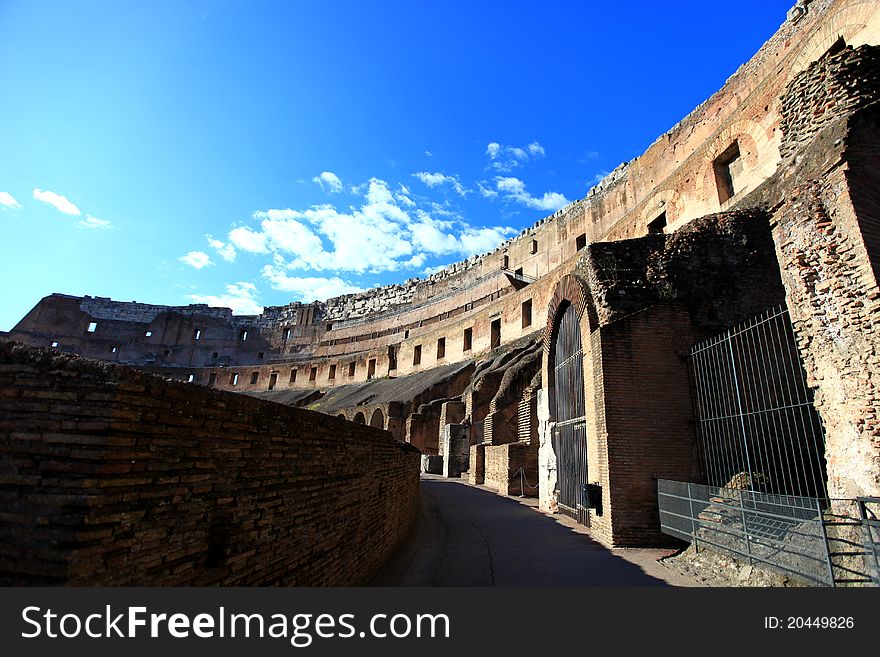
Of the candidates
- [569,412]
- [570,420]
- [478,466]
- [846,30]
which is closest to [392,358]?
[478,466]

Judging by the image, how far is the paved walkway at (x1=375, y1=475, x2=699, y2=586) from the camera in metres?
5.48

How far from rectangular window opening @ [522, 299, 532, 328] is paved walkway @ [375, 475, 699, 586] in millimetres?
18219

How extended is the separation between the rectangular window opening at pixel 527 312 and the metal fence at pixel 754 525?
2082 centimetres

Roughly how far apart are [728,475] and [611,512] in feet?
5.93

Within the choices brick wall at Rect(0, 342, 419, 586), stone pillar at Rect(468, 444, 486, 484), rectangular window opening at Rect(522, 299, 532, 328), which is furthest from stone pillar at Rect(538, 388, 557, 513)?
rectangular window opening at Rect(522, 299, 532, 328)

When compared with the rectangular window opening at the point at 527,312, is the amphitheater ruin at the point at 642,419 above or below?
below

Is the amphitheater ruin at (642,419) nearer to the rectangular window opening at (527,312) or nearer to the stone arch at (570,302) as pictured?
the stone arch at (570,302)

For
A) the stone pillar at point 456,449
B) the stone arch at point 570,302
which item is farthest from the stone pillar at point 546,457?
the stone pillar at point 456,449

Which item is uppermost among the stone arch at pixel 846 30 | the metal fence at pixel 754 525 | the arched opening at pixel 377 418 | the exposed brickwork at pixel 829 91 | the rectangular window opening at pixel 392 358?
the stone arch at pixel 846 30

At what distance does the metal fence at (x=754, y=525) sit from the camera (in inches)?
161

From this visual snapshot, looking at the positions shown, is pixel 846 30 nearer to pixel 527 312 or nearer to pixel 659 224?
pixel 659 224

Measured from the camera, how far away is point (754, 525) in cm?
496

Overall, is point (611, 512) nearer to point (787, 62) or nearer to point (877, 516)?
point (877, 516)

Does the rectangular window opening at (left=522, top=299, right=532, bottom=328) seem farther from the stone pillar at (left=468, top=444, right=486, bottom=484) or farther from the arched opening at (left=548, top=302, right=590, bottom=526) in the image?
the arched opening at (left=548, top=302, right=590, bottom=526)
